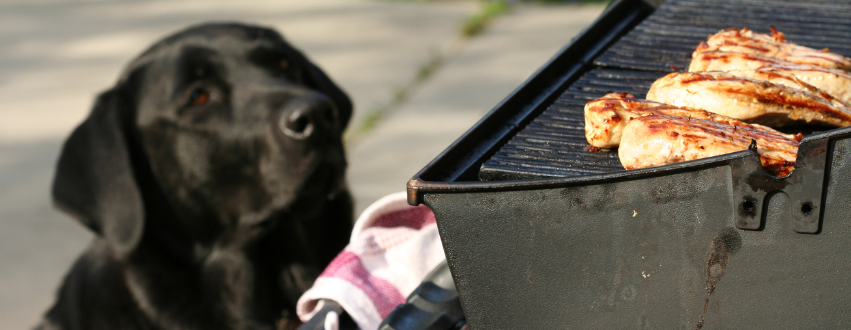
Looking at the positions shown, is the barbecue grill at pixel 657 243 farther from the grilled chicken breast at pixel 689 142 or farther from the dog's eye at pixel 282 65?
the dog's eye at pixel 282 65

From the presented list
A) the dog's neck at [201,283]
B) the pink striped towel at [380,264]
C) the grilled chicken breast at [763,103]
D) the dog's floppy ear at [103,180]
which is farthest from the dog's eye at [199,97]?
the grilled chicken breast at [763,103]

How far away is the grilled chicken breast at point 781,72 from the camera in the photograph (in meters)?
1.53

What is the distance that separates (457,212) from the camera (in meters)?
1.13

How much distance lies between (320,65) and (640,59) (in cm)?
524

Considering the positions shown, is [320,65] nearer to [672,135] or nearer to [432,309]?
[432,309]

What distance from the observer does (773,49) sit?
1721 millimetres

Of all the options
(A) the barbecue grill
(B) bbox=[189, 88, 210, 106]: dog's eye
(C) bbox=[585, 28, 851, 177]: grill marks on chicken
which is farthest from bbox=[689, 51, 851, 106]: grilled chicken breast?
(B) bbox=[189, 88, 210, 106]: dog's eye

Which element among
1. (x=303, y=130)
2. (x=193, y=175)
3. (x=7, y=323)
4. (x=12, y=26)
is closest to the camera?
(x=303, y=130)

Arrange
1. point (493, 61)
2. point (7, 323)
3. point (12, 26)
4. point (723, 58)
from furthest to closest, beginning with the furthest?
1. point (12, 26)
2. point (493, 61)
3. point (7, 323)
4. point (723, 58)

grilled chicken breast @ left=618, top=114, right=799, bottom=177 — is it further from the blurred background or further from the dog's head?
the blurred background

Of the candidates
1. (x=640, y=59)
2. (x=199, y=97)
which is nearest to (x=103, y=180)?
(x=199, y=97)

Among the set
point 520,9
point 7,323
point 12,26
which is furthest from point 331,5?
point 7,323

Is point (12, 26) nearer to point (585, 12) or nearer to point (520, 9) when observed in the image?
point (520, 9)

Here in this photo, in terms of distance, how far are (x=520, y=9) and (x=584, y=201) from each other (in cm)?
757
